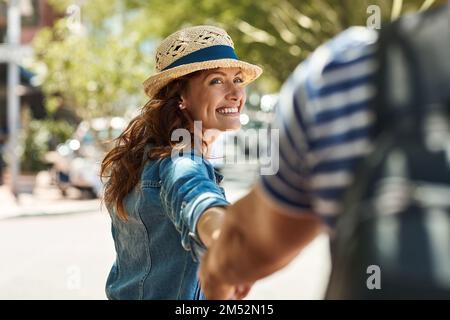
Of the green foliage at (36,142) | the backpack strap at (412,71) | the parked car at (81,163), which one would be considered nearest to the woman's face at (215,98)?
the backpack strap at (412,71)

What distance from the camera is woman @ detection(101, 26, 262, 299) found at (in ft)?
7.07

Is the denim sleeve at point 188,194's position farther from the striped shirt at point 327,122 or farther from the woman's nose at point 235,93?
the striped shirt at point 327,122

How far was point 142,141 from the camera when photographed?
2.29m

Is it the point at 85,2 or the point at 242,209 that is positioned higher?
the point at 85,2

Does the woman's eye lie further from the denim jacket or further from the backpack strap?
the backpack strap

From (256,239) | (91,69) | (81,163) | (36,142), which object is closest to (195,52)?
(256,239)

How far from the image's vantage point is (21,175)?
876 inches

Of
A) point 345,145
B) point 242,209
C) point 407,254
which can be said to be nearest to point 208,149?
point 242,209

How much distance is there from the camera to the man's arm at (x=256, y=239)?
122 cm

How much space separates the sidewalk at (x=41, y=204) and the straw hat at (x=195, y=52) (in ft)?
37.6

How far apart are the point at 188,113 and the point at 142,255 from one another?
401 mm

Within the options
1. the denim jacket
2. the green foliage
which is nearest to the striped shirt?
the denim jacket

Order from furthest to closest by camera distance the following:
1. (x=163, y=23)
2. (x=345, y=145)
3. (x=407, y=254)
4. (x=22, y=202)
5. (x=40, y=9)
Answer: (x=40, y=9)
(x=163, y=23)
(x=22, y=202)
(x=345, y=145)
(x=407, y=254)
